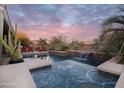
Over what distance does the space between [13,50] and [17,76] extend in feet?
A: 0.81

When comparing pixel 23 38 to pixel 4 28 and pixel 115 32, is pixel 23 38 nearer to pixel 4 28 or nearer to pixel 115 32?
pixel 4 28

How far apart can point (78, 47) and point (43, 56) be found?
0.35 m

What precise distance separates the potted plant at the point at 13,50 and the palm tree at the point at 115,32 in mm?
801

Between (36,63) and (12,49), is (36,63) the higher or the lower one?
the lower one

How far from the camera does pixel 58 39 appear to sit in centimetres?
247

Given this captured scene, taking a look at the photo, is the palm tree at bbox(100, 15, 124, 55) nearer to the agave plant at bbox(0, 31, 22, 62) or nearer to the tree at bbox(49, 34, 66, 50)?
the tree at bbox(49, 34, 66, 50)

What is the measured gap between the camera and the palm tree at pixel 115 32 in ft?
8.00

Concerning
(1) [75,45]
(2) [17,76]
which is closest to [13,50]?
(2) [17,76]

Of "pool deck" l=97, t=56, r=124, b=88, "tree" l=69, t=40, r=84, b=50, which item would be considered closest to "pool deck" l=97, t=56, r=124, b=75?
"pool deck" l=97, t=56, r=124, b=88

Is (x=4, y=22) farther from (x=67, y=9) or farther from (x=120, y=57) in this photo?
(x=120, y=57)

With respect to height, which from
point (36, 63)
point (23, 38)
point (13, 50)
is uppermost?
point (23, 38)

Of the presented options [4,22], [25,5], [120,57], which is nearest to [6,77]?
[4,22]

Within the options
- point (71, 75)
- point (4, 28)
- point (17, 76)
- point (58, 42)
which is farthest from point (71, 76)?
point (4, 28)

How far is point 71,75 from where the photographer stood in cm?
248
